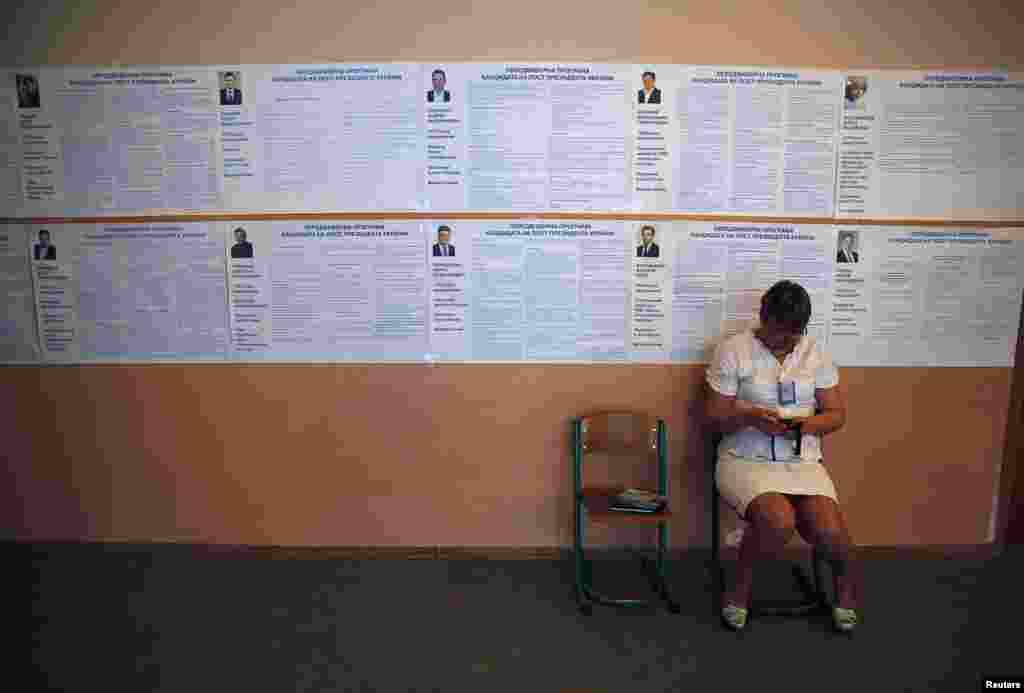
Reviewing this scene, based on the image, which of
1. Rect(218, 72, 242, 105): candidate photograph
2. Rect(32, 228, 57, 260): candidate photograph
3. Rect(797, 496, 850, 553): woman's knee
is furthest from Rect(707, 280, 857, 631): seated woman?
Rect(32, 228, 57, 260): candidate photograph

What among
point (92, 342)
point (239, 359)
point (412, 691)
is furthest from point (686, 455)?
point (92, 342)

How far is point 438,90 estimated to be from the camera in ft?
9.81

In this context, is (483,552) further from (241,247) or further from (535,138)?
(535,138)

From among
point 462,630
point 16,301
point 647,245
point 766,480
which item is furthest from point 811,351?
point 16,301

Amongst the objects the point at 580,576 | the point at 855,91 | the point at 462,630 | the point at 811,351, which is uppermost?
the point at 855,91

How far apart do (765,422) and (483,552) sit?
1556mm

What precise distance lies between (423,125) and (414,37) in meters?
0.41

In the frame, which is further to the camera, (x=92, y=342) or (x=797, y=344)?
(x=92, y=342)

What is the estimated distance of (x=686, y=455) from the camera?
3.24 metres

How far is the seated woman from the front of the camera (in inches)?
105

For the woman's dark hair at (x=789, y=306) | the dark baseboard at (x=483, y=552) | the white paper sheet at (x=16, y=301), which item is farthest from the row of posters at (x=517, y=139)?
the dark baseboard at (x=483, y=552)

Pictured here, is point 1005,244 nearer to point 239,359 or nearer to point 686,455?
point 686,455

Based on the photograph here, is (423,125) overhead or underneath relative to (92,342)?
overhead

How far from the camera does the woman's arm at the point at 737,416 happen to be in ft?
8.90
